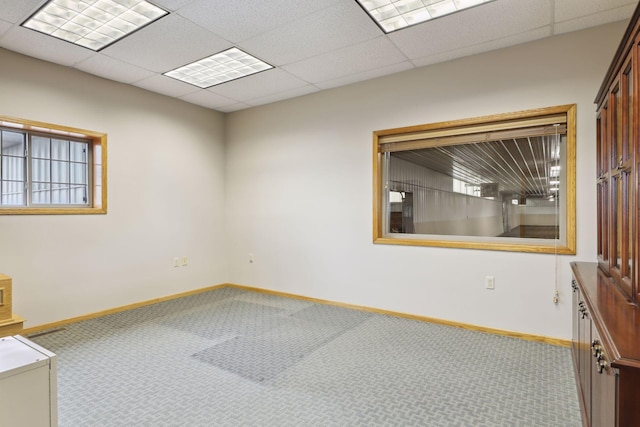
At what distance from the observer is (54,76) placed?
359 cm

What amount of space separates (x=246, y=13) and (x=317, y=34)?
63cm

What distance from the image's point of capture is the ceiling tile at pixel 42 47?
118 inches

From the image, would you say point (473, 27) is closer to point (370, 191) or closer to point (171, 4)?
point (370, 191)

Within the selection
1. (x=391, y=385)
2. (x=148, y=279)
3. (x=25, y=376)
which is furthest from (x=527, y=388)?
(x=148, y=279)

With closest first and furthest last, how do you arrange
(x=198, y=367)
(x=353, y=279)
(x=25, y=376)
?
(x=25, y=376) < (x=198, y=367) < (x=353, y=279)

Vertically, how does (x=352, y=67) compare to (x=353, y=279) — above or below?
above

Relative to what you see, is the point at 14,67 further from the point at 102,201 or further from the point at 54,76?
the point at 102,201

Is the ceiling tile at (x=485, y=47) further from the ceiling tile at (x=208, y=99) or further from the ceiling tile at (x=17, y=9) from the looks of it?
the ceiling tile at (x=17, y=9)

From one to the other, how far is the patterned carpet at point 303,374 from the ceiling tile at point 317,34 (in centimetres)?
270

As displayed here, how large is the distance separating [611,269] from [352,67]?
112 inches

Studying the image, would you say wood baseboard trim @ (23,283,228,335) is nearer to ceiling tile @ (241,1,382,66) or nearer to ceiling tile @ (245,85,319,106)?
ceiling tile @ (245,85,319,106)

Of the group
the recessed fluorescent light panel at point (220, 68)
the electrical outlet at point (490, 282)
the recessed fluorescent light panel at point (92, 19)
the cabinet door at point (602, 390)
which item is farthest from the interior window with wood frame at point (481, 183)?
the recessed fluorescent light panel at point (92, 19)

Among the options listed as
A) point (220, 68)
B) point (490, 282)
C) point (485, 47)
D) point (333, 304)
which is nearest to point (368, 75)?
point (485, 47)

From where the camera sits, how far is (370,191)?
4117 millimetres
